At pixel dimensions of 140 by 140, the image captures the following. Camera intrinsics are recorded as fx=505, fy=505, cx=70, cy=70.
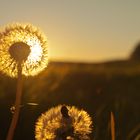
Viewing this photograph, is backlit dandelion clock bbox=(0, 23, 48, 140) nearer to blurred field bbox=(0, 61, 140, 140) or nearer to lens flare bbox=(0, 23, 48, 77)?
lens flare bbox=(0, 23, 48, 77)

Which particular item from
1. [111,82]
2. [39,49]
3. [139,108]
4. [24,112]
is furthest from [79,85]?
[39,49]

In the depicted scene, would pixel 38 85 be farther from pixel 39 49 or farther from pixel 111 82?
pixel 39 49

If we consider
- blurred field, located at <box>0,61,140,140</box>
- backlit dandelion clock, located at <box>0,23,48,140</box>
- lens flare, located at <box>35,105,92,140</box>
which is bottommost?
lens flare, located at <box>35,105,92,140</box>

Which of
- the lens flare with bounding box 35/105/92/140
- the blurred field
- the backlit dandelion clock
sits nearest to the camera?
the lens flare with bounding box 35/105/92/140

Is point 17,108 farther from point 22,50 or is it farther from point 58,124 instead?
point 22,50

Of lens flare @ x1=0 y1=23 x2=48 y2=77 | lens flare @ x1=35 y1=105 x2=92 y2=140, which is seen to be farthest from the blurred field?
lens flare @ x1=35 y1=105 x2=92 y2=140

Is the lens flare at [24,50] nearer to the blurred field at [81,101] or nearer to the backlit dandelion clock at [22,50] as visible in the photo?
the backlit dandelion clock at [22,50]
